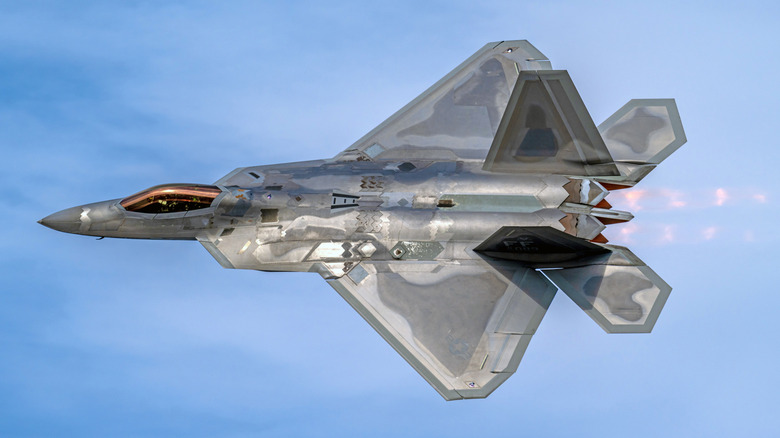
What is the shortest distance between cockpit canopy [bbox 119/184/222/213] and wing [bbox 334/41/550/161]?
3443 millimetres

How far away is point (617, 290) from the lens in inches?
891

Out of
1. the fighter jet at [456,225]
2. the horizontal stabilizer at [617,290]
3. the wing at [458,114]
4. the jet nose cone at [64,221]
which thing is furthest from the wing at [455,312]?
the jet nose cone at [64,221]

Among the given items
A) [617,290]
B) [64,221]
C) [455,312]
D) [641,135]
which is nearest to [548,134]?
A: [641,135]

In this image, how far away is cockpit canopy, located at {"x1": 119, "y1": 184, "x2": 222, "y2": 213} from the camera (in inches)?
927

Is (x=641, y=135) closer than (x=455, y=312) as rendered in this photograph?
No

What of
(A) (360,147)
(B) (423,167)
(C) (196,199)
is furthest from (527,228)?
(C) (196,199)

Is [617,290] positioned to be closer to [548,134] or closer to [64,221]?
[548,134]

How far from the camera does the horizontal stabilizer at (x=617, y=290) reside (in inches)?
880

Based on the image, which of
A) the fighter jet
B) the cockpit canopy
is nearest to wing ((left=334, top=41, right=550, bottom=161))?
the fighter jet

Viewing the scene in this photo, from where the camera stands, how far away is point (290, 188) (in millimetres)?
23656

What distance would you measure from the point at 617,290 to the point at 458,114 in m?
6.04

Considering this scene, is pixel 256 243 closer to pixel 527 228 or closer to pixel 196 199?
pixel 196 199

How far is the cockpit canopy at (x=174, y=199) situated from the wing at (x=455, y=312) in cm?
365

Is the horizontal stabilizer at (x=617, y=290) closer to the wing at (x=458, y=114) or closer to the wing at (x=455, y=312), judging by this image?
the wing at (x=455, y=312)
